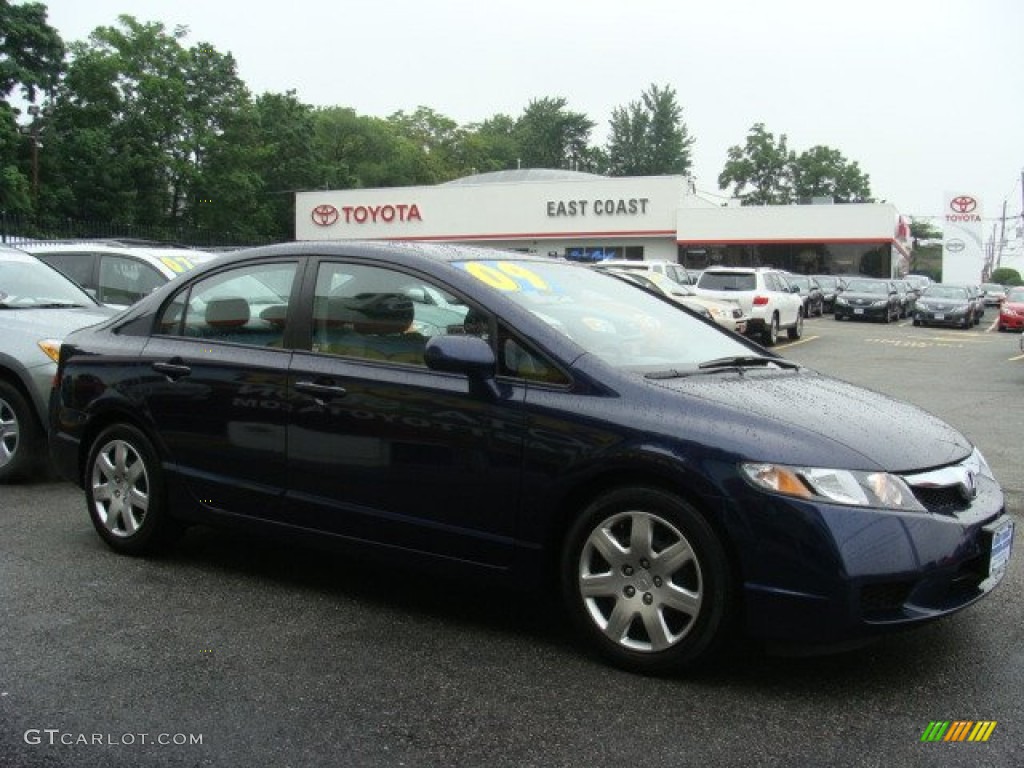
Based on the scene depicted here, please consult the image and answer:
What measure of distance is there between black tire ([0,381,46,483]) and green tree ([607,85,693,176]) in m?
102

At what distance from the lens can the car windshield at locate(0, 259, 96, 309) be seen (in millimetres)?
7617

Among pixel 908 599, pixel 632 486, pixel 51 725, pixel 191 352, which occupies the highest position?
pixel 191 352

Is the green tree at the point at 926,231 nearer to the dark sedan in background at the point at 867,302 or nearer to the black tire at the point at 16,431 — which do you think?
the dark sedan in background at the point at 867,302

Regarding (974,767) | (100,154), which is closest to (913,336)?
(974,767)

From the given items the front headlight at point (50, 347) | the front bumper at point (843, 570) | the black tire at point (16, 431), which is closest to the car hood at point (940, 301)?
the front headlight at point (50, 347)

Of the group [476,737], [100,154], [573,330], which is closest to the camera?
[476,737]

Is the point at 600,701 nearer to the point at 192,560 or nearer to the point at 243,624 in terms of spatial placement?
the point at 243,624

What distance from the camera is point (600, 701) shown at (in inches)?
136

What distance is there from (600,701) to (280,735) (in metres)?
1.05

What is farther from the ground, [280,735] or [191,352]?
[191,352]

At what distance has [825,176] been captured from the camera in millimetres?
105188

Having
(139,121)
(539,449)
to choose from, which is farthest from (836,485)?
(139,121)

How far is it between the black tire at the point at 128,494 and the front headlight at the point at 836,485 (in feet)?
9.76

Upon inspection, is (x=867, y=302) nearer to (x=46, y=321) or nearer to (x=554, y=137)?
(x=46, y=321)
